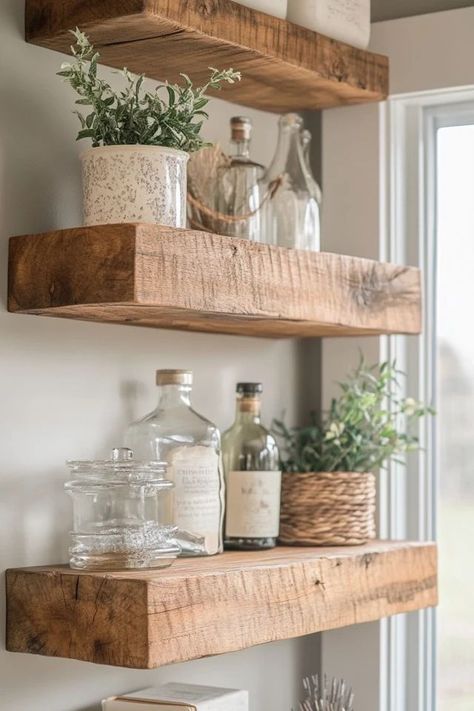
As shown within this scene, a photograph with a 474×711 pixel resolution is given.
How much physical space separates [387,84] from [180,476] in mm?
770

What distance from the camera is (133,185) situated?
150 centimetres

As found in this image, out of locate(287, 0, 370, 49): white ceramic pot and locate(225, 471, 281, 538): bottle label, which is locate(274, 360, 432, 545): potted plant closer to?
locate(225, 471, 281, 538): bottle label

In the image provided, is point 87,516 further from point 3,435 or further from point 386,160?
point 386,160

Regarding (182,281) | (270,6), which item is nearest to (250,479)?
(182,281)

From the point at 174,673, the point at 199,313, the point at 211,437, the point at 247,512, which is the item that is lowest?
the point at 174,673

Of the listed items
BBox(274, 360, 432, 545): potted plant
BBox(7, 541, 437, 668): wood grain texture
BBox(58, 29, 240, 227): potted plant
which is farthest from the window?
BBox(58, 29, 240, 227): potted plant

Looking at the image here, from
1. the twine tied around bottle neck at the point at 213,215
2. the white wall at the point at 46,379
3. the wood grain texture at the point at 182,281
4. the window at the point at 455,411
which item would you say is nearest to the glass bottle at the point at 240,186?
the twine tied around bottle neck at the point at 213,215

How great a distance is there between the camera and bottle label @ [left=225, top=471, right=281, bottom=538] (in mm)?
1774

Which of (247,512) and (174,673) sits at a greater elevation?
(247,512)

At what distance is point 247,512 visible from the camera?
5.83ft

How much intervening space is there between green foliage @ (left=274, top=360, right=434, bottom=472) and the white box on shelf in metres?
0.39

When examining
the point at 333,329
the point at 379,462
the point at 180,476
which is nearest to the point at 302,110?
the point at 333,329

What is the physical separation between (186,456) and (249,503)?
0.18 meters

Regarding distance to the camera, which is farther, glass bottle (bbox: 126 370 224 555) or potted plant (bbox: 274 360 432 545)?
potted plant (bbox: 274 360 432 545)
